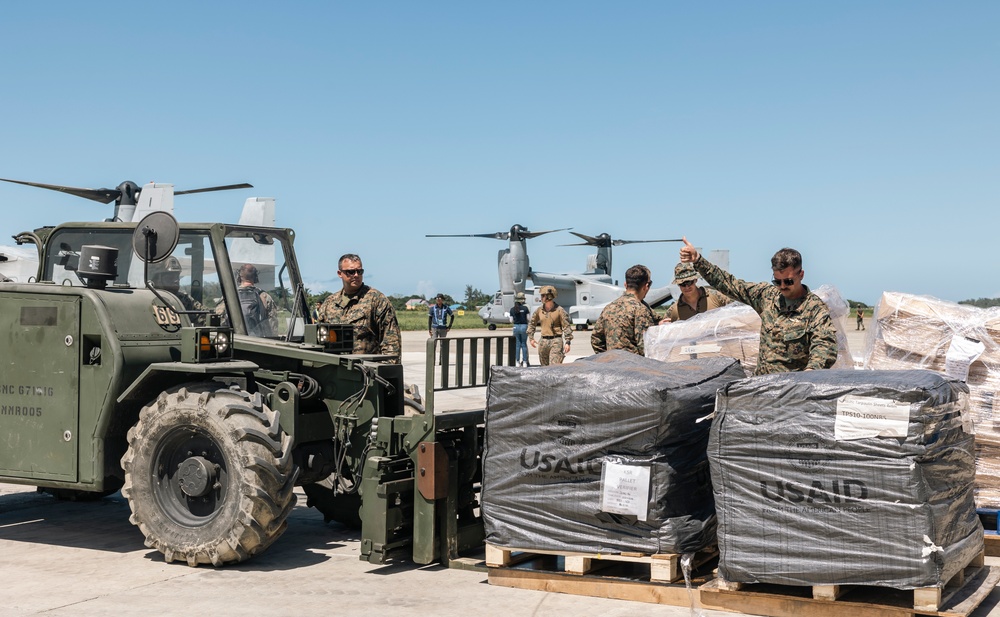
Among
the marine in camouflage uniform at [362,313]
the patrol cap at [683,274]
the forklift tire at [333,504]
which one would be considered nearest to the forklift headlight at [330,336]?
the marine in camouflage uniform at [362,313]

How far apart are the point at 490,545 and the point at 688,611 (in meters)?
1.25

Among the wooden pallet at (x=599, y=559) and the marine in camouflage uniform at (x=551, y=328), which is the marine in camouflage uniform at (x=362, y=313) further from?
the marine in camouflage uniform at (x=551, y=328)

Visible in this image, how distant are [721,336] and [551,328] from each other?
8.82m

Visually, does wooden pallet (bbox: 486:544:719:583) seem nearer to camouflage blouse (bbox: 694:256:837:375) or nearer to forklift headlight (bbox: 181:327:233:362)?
camouflage blouse (bbox: 694:256:837:375)

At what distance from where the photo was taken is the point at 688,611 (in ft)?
17.4

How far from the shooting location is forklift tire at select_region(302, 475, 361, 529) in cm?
761

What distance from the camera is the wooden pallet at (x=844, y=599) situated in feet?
16.0

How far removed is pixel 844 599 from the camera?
16.8 feet

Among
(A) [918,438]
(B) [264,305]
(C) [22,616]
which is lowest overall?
(C) [22,616]

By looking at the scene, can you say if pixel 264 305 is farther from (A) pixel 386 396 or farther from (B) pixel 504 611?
(B) pixel 504 611

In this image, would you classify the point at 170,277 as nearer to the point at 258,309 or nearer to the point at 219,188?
the point at 258,309

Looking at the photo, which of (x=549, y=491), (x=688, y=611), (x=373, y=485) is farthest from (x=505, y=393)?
(x=688, y=611)

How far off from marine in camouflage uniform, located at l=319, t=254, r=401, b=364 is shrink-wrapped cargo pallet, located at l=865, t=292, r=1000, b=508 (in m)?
3.62

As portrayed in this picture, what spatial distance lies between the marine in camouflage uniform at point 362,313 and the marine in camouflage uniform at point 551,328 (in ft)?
26.8
